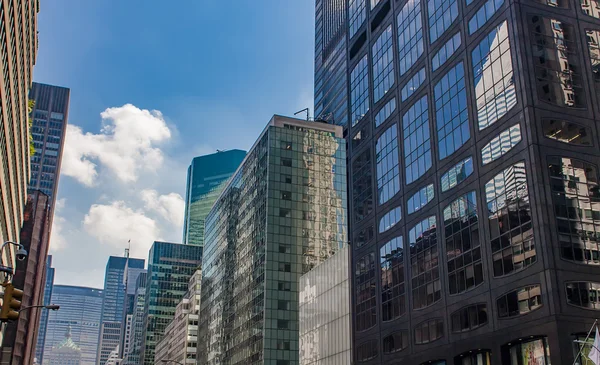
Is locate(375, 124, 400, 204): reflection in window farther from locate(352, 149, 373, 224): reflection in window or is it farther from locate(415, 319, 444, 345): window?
locate(415, 319, 444, 345): window

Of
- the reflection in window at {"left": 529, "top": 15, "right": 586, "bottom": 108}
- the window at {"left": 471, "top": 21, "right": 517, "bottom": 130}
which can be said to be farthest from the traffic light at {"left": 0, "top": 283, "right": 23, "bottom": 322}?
the reflection in window at {"left": 529, "top": 15, "right": 586, "bottom": 108}

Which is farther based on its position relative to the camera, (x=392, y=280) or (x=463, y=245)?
(x=392, y=280)

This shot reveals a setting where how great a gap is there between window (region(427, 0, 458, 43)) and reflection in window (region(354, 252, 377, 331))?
26.7m

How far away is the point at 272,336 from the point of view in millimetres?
109812

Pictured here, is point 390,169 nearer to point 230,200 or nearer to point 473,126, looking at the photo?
point 473,126

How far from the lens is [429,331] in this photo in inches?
2472

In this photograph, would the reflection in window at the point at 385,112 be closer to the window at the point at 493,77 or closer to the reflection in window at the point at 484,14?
the reflection in window at the point at 484,14

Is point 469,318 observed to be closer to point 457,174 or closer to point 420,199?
point 457,174

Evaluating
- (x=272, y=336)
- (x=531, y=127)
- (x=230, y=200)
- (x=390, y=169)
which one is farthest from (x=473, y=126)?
(x=230, y=200)

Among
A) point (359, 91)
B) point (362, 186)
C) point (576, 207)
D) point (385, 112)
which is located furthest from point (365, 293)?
point (576, 207)

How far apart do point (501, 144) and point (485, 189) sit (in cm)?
412

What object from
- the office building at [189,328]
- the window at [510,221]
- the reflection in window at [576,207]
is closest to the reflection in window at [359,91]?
the window at [510,221]

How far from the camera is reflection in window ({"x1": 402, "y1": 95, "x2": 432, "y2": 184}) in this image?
68875 millimetres

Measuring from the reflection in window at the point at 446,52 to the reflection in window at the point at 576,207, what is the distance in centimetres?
1865
